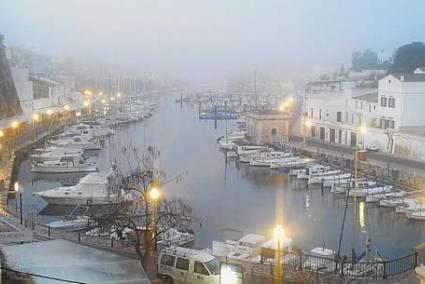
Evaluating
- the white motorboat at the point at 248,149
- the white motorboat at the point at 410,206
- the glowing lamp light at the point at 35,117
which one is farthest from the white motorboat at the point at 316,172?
the glowing lamp light at the point at 35,117

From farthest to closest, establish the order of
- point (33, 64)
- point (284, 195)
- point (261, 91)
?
point (261, 91) → point (33, 64) → point (284, 195)

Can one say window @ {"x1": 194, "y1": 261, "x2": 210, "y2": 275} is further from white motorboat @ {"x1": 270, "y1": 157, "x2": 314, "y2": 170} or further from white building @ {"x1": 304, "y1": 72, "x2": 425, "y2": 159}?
white motorboat @ {"x1": 270, "y1": 157, "x2": 314, "y2": 170}

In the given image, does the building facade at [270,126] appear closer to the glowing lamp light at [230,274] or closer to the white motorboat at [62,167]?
the white motorboat at [62,167]

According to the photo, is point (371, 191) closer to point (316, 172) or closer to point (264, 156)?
point (316, 172)

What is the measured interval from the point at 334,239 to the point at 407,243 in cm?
81

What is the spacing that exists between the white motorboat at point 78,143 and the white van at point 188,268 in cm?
1089

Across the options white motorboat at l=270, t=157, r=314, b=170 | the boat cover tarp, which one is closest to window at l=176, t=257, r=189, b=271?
the boat cover tarp

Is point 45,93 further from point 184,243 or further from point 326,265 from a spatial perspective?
point 326,265

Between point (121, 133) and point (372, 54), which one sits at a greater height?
point (372, 54)

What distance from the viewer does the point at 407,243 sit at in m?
6.84

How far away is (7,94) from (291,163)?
8.64m

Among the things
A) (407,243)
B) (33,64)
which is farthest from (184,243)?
(33,64)

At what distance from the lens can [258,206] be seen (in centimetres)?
875

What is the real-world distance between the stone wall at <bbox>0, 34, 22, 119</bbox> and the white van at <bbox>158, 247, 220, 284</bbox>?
12.8m
